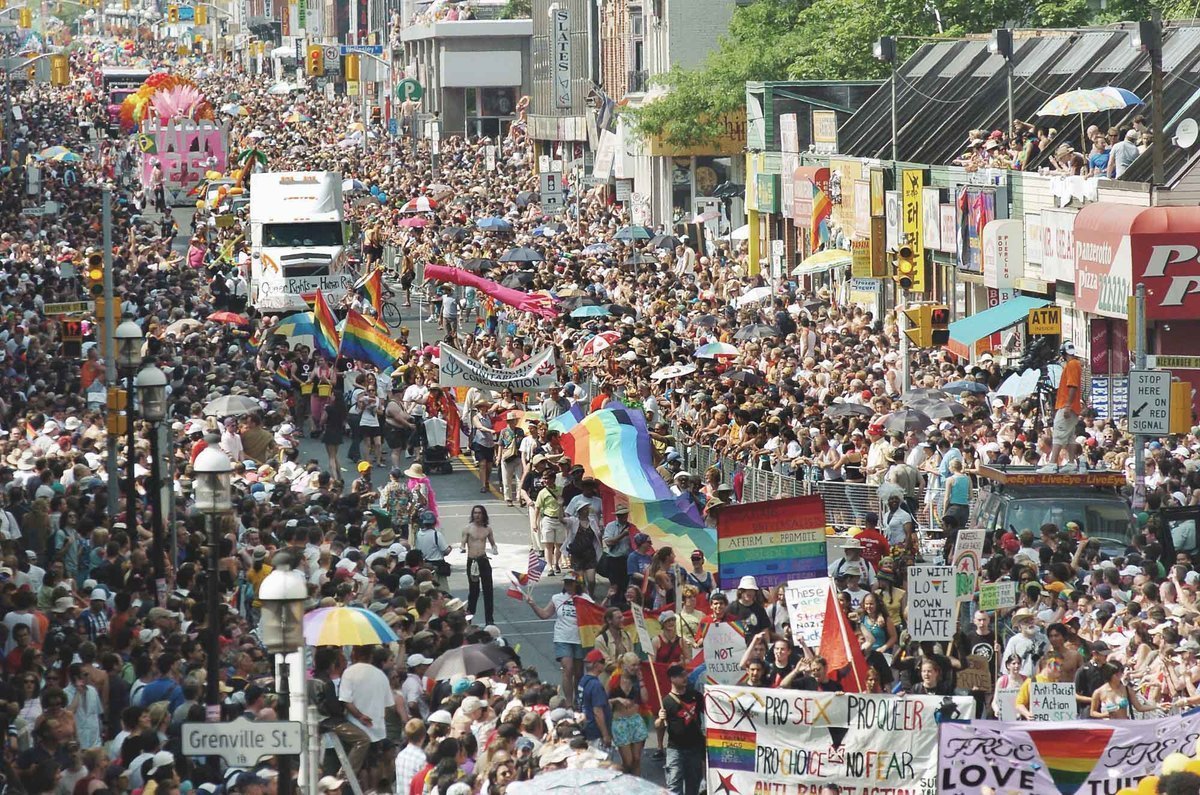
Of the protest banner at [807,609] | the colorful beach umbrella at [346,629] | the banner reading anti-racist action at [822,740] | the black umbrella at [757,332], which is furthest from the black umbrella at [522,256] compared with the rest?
the banner reading anti-racist action at [822,740]

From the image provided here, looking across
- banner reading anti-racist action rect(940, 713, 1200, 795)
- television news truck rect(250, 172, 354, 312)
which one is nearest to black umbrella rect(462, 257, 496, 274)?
television news truck rect(250, 172, 354, 312)

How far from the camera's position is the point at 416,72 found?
125 metres

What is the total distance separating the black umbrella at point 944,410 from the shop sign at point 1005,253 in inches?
404

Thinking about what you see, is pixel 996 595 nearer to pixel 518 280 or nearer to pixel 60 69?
pixel 518 280

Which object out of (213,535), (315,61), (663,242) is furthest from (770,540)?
(315,61)

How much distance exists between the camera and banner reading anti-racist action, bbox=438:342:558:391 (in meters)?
29.1

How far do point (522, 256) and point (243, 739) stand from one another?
126 ft

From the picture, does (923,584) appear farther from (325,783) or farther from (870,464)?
(870,464)

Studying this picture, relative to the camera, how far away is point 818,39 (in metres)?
65.6

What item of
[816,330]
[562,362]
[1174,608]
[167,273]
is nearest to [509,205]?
[167,273]

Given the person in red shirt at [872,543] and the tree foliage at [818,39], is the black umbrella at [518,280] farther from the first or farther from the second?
the person in red shirt at [872,543]

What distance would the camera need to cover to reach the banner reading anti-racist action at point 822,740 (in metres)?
13.8

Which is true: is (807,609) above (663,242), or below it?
below

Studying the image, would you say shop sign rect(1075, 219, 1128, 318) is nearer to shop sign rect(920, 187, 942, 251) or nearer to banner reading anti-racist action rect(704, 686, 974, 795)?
shop sign rect(920, 187, 942, 251)
